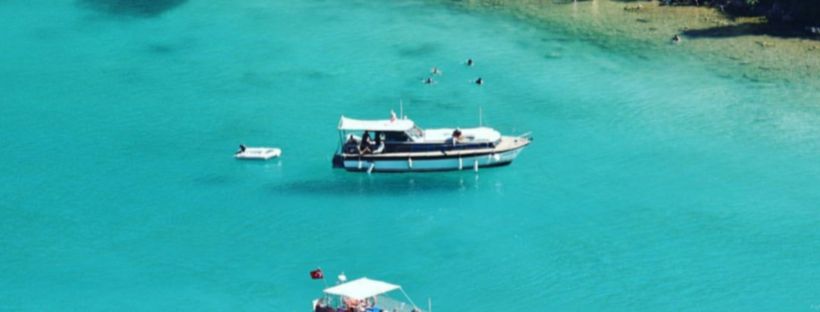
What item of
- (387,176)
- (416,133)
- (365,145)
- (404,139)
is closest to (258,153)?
(365,145)

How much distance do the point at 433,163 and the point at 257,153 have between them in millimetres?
13607

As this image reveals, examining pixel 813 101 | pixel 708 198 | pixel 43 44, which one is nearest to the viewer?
pixel 708 198

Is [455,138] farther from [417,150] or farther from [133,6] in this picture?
[133,6]

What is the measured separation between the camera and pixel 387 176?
10762 cm

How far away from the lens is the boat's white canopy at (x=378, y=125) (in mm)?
107188

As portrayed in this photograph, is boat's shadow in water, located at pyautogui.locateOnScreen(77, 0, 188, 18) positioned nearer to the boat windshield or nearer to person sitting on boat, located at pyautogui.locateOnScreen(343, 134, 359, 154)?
person sitting on boat, located at pyautogui.locateOnScreen(343, 134, 359, 154)

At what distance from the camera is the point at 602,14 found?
469 ft

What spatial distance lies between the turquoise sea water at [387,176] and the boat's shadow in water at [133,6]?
136 inches

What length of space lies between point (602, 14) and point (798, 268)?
5630 cm

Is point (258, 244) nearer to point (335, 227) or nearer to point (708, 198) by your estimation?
point (335, 227)

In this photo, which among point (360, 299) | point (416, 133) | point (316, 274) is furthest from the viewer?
point (416, 133)

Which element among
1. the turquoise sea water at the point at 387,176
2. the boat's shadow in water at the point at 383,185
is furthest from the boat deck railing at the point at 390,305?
the boat's shadow in water at the point at 383,185

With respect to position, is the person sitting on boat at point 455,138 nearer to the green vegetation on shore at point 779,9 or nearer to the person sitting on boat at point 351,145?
the person sitting on boat at point 351,145

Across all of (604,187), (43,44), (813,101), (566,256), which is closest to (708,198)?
(604,187)
